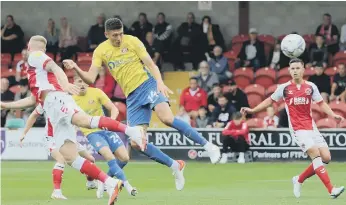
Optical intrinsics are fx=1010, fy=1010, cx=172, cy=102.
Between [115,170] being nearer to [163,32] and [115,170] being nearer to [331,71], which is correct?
[331,71]

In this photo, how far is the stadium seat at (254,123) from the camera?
2333 cm

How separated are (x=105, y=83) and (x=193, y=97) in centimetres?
253

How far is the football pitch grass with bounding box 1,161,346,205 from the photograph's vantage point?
540 inches

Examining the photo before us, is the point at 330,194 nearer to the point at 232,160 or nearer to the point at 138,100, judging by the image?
the point at 138,100

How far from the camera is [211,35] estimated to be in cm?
2744

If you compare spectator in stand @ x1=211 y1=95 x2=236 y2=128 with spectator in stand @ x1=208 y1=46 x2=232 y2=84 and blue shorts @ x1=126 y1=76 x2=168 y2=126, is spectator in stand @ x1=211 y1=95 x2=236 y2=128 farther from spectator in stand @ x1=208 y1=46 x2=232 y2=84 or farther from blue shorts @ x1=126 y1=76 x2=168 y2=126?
blue shorts @ x1=126 y1=76 x2=168 y2=126

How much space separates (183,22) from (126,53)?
568 inches

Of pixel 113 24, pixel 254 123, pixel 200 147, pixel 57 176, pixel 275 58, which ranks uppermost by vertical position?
pixel 113 24

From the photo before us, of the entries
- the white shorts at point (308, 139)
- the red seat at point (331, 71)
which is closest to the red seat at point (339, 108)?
the red seat at point (331, 71)

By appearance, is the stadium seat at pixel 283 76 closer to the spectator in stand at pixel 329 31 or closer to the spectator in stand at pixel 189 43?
the spectator in stand at pixel 329 31

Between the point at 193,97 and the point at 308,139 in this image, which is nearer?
the point at 308,139

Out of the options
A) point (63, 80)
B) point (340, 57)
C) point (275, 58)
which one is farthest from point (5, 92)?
point (63, 80)

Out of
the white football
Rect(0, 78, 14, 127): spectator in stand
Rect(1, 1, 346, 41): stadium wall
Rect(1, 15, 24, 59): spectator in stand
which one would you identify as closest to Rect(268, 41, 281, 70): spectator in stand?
Rect(1, 1, 346, 41): stadium wall

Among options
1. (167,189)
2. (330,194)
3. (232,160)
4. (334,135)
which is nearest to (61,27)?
(232,160)
